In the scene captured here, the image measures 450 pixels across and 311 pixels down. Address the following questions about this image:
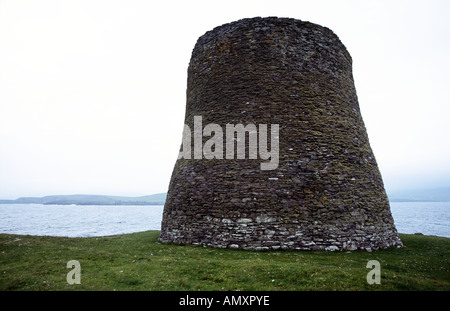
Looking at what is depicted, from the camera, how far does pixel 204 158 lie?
51.3 feet

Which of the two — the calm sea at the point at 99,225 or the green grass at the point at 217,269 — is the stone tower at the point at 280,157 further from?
the calm sea at the point at 99,225

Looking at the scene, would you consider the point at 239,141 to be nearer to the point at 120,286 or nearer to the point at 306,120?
the point at 306,120

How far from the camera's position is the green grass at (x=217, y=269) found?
26.4 ft

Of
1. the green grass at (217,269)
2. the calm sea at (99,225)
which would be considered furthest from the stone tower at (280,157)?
the calm sea at (99,225)

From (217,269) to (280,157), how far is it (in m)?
6.82

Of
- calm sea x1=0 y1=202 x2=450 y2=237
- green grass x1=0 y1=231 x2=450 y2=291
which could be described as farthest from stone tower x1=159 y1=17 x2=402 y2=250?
calm sea x1=0 y1=202 x2=450 y2=237

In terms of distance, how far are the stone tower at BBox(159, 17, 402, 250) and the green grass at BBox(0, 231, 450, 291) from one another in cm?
117

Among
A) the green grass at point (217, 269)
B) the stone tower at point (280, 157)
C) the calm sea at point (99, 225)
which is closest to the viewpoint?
the green grass at point (217, 269)

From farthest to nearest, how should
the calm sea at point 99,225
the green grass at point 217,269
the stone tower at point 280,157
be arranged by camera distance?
1. the calm sea at point 99,225
2. the stone tower at point 280,157
3. the green grass at point 217,269

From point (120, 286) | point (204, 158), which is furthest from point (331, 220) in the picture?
point (120, 286)

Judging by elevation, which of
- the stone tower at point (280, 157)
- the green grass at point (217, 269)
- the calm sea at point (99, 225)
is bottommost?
the calm sea at point (99, 225)

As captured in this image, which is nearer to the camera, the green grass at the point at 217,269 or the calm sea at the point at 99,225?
the green grass at the point at 217,269

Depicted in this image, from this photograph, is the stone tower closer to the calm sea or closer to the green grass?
the green grass

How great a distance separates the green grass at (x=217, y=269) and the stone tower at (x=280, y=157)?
3.84ft
